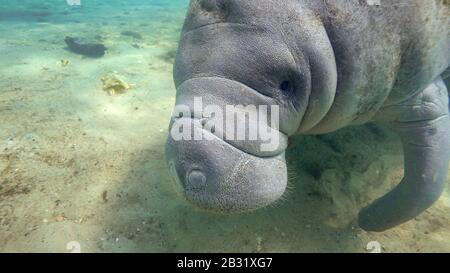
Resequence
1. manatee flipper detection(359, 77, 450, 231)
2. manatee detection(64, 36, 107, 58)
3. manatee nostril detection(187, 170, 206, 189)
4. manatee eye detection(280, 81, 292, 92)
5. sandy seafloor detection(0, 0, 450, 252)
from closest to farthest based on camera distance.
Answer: manatee nostril detection(187, 170, 206, 189), manatee eye detection(280, 81, 292, 92), sandy seafloor detection(0, 0, 450, 252), manatee flipper detection(359, 77, 450, 231), manatee detection(64, 36, 107, 58)

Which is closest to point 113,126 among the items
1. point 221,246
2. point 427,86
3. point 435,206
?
point 221,246

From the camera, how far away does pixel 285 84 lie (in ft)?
7.68

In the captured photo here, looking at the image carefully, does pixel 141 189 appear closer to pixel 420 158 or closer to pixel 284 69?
pixel 284 69

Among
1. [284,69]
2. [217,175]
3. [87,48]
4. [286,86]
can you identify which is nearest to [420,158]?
[286,86]

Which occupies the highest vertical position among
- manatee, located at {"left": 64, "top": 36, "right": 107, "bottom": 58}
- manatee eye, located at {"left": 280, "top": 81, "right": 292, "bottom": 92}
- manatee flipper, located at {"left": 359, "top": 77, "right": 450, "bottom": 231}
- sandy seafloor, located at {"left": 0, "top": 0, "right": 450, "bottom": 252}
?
manatee eye, located at {"left": 280, "top": 81, "right": 292, "bottom": 92}

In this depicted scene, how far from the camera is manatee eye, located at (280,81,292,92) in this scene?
2332 mm

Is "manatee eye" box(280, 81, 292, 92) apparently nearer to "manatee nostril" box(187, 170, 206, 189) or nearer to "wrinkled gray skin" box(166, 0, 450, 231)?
"wrinkled gray skin" box(166, 0, 450, 231)

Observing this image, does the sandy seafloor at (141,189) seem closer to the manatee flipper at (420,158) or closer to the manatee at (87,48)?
the manatee flipper at (420,158)

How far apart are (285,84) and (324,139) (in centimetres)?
203

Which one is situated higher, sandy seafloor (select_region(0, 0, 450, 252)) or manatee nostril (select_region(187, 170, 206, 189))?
manatee nostril (select_region(187, 170, 206, 189))

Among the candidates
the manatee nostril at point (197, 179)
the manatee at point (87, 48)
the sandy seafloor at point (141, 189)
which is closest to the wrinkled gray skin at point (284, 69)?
the manatee nostril at point (197, 179)

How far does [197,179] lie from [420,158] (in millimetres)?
2312

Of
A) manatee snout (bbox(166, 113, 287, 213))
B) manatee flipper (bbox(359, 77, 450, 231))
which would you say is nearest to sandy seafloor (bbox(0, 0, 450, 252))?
manatee flipper (bbox(359, 77, 450, 231))

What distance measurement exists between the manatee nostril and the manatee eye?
2.78 feet
